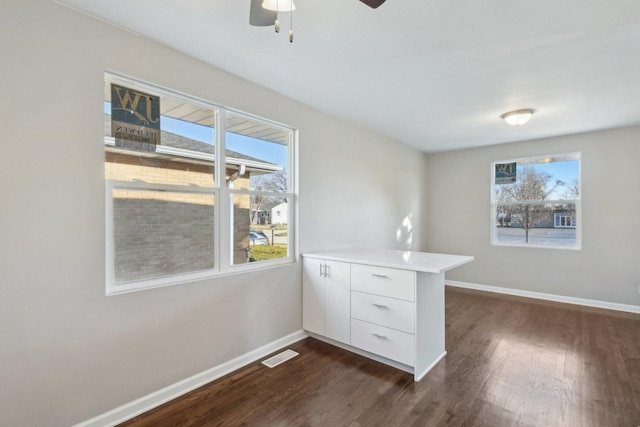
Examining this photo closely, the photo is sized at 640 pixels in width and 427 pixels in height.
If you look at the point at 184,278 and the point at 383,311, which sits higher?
the point at 184,278

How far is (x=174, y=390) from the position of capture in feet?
6.93

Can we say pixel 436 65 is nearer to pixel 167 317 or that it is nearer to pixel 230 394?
pixel 167 317

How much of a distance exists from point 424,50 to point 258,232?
2000 mm

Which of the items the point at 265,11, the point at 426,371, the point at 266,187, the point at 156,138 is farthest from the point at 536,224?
the point at 156,138

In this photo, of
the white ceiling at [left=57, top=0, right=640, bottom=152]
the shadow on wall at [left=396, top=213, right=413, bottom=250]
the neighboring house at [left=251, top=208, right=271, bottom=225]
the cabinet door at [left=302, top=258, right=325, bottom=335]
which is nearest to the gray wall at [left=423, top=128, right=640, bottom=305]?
the shadow on wall at [left=396, top=213, right=413, bottom=250]

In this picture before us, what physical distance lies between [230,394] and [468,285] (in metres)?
4.44

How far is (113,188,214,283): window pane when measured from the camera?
1977 millimetres

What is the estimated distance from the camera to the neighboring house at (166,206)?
1.97 m

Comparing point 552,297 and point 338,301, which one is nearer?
point 338,301

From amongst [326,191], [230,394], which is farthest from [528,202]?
[230,394]

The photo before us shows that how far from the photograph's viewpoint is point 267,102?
9.21 ft

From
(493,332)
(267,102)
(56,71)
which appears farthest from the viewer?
(493,332)

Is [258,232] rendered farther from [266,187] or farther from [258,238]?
[266,187]

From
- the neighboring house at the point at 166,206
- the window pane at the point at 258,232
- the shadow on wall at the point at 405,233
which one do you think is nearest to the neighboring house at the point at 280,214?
the window pane at the point at 258,232
